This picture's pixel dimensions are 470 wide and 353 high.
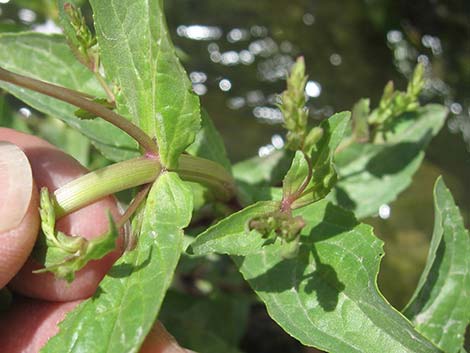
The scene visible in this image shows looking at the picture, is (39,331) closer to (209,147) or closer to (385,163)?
(209,147)

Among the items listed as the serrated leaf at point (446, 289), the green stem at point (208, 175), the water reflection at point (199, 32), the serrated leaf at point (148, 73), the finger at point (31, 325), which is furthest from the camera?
the water reflection at point (199, 32)

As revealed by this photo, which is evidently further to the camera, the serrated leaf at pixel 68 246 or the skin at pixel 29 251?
the skin at pixel 29 251

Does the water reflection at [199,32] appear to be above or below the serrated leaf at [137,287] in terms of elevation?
below

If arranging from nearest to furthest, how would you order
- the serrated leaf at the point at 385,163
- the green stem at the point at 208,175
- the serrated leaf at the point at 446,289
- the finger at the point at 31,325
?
the green stem at the point at 208,175
the finger at the point at 31,325
the serrated leaf at the point at 446,289
the serrated leaf at the point at 385,163

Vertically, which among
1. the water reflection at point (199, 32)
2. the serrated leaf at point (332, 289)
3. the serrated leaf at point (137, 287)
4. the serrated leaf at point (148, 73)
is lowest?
the water reflection at point (199, 32)

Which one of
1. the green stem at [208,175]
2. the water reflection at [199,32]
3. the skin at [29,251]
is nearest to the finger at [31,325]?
the skin at [29,251]

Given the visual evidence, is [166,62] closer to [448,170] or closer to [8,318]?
[8,318]

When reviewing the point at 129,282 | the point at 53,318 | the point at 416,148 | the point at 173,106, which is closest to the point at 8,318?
the point at 53,318

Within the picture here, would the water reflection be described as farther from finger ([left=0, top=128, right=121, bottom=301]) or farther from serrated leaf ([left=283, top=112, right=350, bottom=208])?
serrated leaf ([left=283, top=112, right=350, bottom=208])

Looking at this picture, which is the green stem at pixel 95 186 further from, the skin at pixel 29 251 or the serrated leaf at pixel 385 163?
the serrated leaf at pixel 385 163
